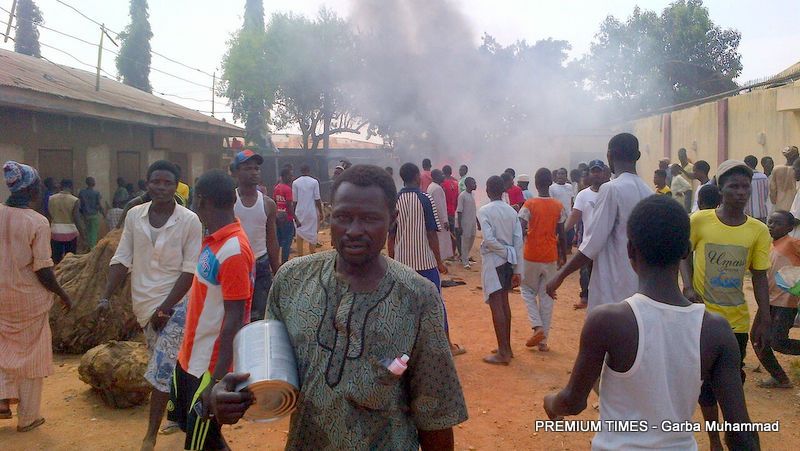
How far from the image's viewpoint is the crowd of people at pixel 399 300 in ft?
6.03

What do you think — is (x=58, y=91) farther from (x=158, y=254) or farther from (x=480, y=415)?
(x=480, y=415)

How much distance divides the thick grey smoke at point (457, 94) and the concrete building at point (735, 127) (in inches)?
194

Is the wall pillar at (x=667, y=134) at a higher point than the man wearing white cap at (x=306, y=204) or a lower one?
higher

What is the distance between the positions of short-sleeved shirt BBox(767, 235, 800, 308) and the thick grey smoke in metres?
21.6

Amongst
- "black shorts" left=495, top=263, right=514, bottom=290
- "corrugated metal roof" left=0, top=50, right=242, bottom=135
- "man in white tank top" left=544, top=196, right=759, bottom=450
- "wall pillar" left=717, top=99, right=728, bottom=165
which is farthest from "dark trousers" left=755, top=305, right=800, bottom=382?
"wall pillar" left=717, top=99, right=728, bottom=165

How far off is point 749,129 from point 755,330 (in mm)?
13196

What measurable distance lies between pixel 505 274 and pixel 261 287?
233 centimetres

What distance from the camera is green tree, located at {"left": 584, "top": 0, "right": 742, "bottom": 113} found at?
31484mm

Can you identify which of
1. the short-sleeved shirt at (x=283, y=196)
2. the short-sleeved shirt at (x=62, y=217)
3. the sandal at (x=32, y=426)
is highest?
the short-sleeved shirt at (x=283, y=196)

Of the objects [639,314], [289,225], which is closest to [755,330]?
[639,314]

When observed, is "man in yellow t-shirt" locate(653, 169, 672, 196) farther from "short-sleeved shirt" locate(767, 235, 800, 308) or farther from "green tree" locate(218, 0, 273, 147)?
"green tree" locate(218, 0, 273, 147)

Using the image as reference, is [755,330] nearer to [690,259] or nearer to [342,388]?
[690,259]

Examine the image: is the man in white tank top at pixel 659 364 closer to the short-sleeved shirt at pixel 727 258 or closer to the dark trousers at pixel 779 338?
the short-sleeved shirt at pixel 727 258

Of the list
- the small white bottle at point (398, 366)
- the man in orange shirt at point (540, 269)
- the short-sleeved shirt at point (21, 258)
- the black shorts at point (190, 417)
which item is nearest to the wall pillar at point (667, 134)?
the man in orange shirt at point (540, 269)
